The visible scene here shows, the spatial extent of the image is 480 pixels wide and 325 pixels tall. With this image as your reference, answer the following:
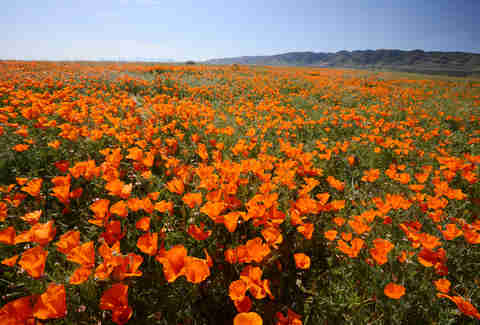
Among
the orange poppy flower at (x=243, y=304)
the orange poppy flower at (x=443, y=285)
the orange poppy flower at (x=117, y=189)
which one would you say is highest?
the orange poppy flower at (x=117, y=189)

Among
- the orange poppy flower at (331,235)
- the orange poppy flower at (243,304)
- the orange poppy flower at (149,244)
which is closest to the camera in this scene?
the orange poppy flower at (243,304)

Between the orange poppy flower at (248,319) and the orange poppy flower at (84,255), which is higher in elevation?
the orange poppy flower at (84,255)

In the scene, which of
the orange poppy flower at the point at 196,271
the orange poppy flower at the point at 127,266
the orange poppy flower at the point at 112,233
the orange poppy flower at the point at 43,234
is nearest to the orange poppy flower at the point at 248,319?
the orange poppy flower at the point at 196,271

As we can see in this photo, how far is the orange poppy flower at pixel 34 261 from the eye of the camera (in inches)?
44.2

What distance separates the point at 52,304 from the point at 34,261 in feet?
1.09

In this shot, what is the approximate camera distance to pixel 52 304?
3.31ft

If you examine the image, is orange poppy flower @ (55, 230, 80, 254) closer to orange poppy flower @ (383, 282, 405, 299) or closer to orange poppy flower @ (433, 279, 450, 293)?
orange poppy flower @ (383, 282, 405, 299)

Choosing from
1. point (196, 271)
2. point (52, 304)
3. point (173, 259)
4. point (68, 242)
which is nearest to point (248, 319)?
point (196, 271)

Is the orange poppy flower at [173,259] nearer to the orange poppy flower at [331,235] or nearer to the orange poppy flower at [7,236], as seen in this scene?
the orange poppy flower at [7,236]

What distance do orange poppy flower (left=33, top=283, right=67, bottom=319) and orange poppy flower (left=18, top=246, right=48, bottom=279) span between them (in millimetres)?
191

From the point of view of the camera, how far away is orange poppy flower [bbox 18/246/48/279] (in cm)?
112

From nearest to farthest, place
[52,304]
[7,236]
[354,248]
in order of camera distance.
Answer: [52,304], [7,236], [354,248]

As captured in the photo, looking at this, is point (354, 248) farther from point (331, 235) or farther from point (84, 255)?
point (84, 255)

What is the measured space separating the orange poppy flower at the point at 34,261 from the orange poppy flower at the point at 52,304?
191mm
